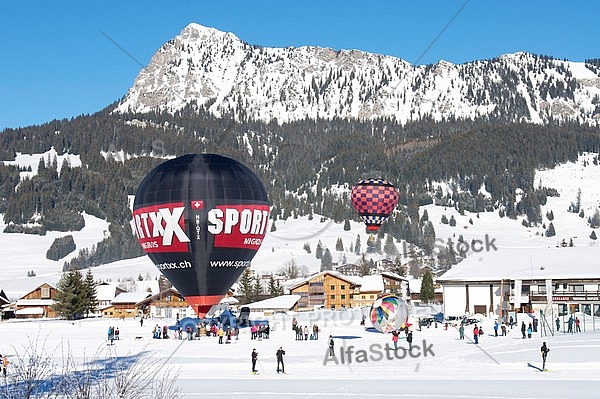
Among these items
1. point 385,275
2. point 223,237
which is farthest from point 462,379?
point 385,275

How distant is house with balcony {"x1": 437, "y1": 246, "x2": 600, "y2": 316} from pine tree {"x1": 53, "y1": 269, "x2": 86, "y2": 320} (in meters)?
37.3

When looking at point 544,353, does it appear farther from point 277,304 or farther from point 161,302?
point 161,302

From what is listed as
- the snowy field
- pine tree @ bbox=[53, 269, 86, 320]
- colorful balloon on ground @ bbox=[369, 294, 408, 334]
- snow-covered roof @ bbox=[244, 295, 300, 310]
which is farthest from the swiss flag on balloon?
snow-covered roof @ bbox=[244, 295, 300, 310]

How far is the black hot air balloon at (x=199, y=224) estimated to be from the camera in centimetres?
4734

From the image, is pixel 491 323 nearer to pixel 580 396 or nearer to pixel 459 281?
pixel 459 281

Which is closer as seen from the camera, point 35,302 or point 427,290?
point 427,290

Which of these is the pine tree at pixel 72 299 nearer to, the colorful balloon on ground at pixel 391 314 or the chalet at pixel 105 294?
the chalet at pixel 105 294

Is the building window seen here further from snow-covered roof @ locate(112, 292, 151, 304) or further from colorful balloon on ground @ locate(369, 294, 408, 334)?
snow-covered roof @ locate(112, 292, 151, 304)

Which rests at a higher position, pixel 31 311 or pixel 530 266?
pixel 530 266

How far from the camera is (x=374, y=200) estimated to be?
83.7 m

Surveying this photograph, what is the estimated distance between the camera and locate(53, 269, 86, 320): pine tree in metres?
84.2

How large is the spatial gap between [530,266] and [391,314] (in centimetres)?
2698

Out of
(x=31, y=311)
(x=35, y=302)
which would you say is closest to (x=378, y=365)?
(x=31, y=311)

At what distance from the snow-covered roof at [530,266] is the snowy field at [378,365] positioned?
18.1 m
